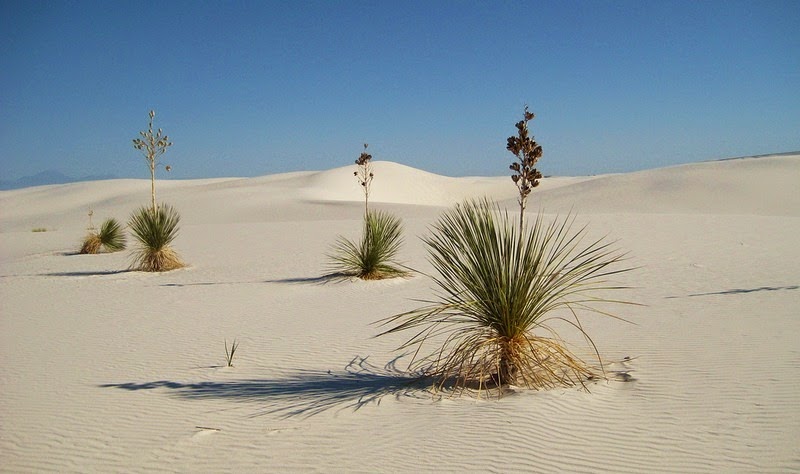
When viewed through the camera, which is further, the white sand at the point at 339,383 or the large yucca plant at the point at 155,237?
the large yucca plant at the point at 155,237

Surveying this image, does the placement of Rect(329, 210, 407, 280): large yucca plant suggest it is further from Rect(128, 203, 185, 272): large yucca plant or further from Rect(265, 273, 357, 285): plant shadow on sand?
Rect(128, 203, 185, 272): large yucca plant

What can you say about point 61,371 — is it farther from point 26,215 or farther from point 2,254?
point 26,215

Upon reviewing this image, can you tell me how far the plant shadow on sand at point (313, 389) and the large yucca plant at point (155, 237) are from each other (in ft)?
29.9

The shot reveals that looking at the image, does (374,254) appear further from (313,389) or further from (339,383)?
(313,389)

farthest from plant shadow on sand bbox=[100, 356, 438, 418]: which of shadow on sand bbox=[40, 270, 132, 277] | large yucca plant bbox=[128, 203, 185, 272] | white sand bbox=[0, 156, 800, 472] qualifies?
shadow on sand bbox=[40, 270, 132, 277]

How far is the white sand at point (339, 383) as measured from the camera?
3.74 metres

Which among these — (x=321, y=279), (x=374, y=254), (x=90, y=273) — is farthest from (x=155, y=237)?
(x=374, y=254)

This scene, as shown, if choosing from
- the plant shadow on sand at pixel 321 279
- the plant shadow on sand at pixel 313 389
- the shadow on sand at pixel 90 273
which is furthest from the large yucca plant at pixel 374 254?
the plant shadow on sand at pixel 313 389

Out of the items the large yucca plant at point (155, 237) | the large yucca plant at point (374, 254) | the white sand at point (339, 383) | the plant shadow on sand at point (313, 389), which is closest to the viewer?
the white sand at point (339, 383)

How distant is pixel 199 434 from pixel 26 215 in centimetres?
5585

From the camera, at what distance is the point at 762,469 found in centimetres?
332

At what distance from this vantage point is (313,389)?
523cm

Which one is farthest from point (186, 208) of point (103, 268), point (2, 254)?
point (103, 268)

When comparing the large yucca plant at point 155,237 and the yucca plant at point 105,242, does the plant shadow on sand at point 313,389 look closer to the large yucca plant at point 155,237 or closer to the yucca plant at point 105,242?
the large yucca plant at point 155,237
